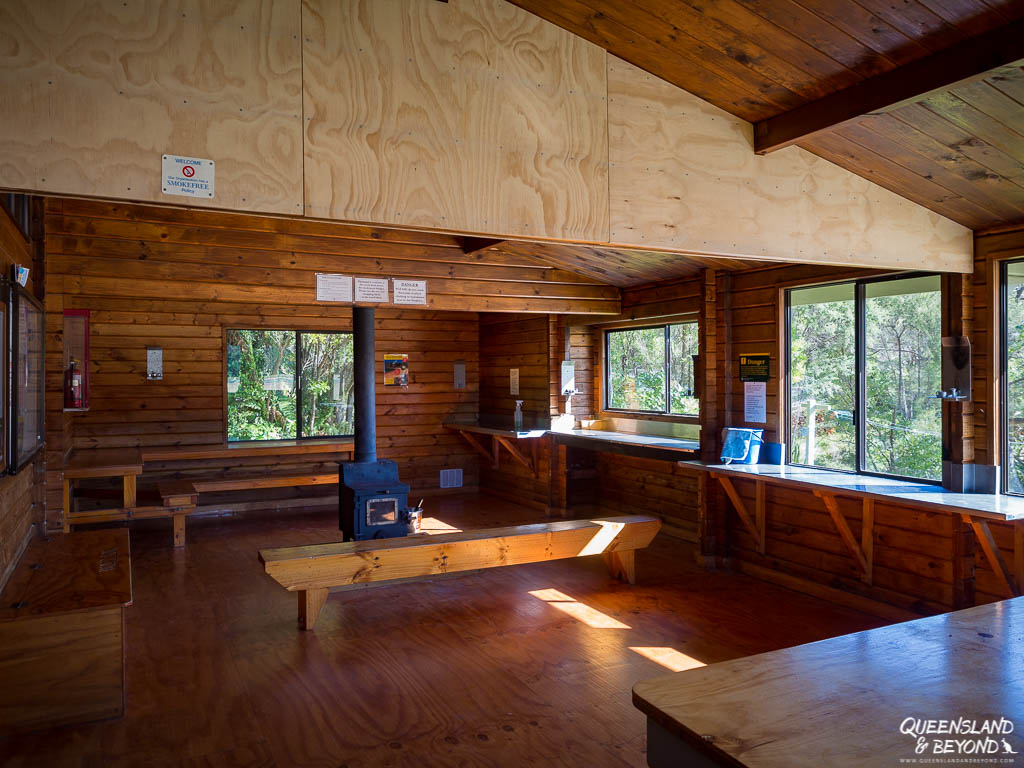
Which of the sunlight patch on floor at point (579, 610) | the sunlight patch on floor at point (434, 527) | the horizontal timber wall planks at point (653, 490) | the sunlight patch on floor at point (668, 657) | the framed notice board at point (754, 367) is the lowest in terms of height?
the sunlight patch on floor at point (579, 610)

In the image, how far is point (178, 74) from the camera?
233 cm

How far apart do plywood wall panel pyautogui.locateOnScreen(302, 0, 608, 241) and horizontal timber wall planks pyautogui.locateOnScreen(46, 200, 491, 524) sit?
2.74 m

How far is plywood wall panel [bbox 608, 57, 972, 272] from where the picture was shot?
307 cm

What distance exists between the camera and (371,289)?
5.27 meters

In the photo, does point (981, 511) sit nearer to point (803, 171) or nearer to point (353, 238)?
point (803, 171)

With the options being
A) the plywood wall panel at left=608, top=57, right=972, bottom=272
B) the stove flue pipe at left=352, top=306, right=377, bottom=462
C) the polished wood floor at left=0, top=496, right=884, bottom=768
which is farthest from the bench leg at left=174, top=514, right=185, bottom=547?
the plywood wall panel at left=608, top=57, right=972, bottom=272

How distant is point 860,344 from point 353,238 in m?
3.57

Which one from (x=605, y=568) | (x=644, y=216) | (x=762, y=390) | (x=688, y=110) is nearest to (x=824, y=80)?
(x=688, y=110)

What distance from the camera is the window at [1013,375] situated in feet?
12.9

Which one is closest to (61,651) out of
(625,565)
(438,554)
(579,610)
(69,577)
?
(69,577)

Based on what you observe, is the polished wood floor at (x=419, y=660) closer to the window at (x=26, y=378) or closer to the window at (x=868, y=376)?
the window at (x=868, y=376)

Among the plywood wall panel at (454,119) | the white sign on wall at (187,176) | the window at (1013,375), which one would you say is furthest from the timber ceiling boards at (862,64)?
the white sign on wall at (187,176)

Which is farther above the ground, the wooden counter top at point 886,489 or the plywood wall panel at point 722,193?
the plywood wall panel at point 722,193

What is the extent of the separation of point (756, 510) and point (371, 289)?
10.7 ft
